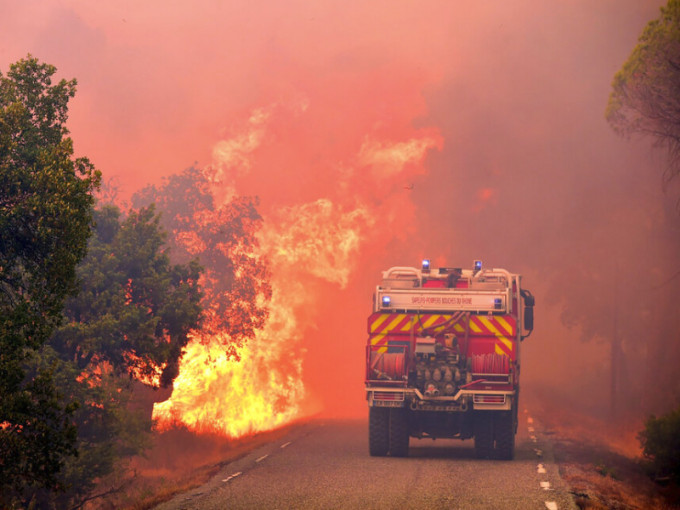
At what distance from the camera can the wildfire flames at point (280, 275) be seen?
36406 mm

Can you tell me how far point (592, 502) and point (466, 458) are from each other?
6.09m

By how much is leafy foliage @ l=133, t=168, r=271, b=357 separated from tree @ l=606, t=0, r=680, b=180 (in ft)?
48.7

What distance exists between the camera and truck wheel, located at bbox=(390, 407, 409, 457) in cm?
1861

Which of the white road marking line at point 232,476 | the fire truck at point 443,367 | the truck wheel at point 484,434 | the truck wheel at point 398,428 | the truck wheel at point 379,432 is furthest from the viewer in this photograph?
the truck wheel at point 379,432

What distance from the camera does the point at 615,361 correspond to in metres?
48.0

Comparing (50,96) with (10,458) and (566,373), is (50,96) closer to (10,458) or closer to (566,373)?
(10,458)

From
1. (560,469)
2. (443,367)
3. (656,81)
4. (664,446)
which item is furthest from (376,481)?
(656,81)

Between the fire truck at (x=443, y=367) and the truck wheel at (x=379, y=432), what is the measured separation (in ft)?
0.07

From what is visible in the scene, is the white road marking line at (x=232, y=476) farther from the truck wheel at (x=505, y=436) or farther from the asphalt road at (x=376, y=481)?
the truck wheel at (x=505, y=436)

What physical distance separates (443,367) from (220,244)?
1754 cm

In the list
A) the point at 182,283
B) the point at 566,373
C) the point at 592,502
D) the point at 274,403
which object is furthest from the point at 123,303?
the point at 566,373

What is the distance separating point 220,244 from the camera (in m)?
34.0

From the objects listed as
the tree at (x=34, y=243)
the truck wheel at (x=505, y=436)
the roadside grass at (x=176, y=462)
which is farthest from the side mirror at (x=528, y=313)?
the tree at (x=34, y=243)

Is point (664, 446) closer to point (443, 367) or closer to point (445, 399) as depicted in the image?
point (445, 399)
